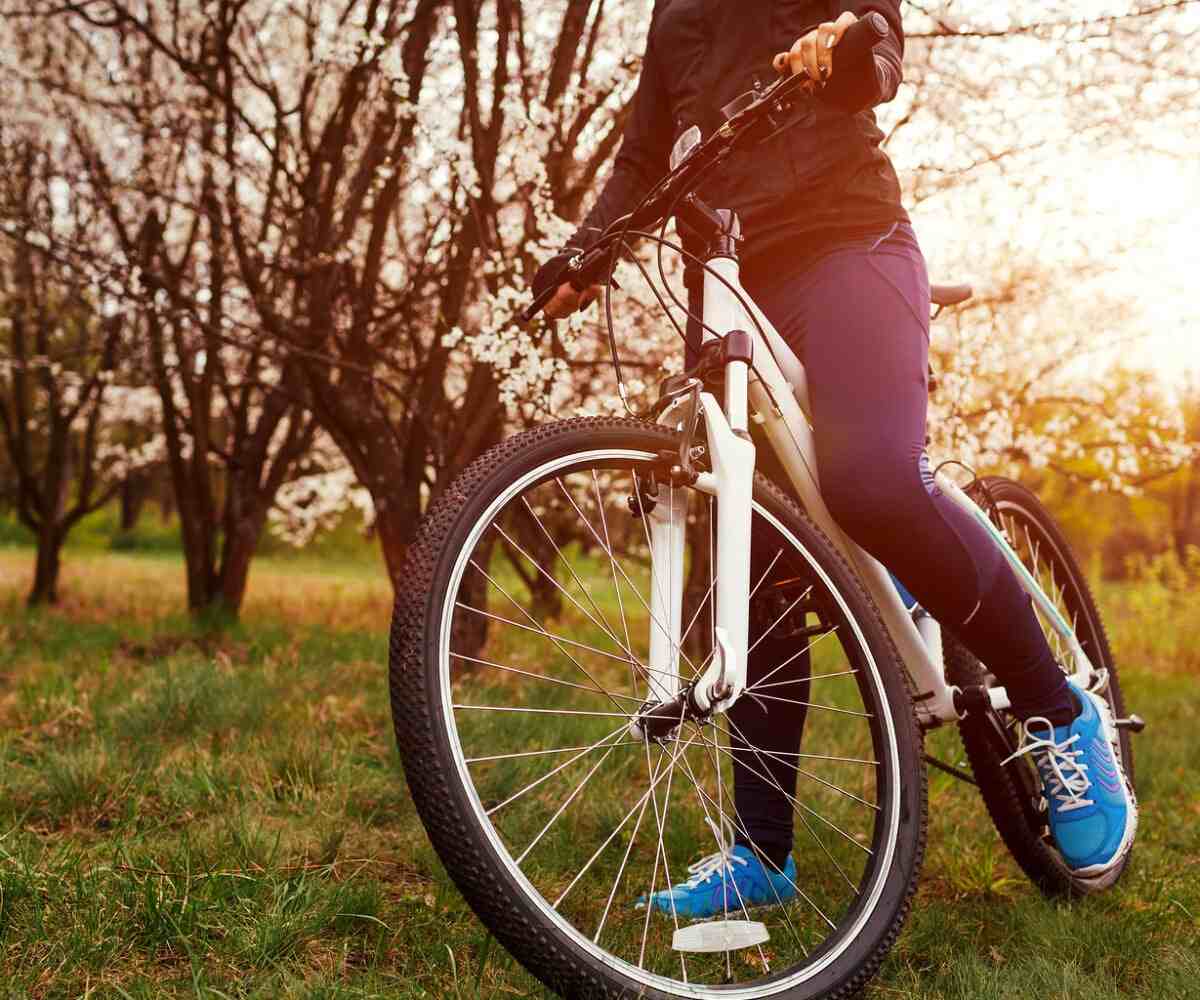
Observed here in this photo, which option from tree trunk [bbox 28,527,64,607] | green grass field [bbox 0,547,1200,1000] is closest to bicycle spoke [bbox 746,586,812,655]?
green grass field [bbox 0,547,1200,1000]

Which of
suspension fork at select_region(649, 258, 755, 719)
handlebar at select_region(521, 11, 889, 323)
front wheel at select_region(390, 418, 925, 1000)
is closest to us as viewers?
front wheel at select_region(390, 418, 925, 1000)

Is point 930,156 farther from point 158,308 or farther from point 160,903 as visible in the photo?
Answer: point 160,903

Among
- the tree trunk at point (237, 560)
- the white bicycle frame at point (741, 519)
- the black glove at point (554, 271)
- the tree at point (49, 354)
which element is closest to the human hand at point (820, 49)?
the white bicycle frame at point (741, 519)

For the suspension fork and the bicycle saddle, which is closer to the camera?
the suspension fork

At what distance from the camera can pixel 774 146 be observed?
1975 millimetres

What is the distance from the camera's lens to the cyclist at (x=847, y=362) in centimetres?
188

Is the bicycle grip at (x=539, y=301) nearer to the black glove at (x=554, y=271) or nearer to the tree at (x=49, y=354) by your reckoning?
the black glove at (x=554, y=271)

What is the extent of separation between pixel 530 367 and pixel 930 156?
2.12 m

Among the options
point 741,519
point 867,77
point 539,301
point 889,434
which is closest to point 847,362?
point 889,434

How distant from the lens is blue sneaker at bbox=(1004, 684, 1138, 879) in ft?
7.21

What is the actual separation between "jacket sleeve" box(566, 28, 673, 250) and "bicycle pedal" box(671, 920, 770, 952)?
141cm

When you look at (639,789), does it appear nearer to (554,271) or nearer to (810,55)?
(554,271)

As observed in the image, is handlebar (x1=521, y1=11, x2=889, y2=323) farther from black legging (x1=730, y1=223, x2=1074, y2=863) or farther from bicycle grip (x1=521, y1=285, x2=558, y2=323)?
black legging (x1=730, y1=223, x2=1074, y2=863)

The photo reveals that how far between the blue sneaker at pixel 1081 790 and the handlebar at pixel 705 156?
1.31 m
